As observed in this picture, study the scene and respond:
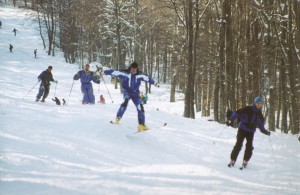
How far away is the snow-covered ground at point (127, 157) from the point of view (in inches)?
214

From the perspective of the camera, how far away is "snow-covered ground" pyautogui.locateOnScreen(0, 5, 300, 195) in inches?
214

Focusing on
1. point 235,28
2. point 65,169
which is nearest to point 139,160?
point 65,169

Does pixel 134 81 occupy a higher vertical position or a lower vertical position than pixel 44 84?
higher

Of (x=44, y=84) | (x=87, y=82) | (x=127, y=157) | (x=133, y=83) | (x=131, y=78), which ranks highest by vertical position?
(x=131, y=78)

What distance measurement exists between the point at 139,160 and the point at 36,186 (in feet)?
9.14

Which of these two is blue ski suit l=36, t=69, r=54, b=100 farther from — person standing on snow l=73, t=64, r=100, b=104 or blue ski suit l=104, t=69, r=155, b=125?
blue ski suit l=104, t=69, r=155, b=125

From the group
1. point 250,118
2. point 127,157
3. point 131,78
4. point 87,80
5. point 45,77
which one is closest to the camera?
point 127,157

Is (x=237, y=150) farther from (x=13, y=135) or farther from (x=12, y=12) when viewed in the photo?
(x=12, y=12)

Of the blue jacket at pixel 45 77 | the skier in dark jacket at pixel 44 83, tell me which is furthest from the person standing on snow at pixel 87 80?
the blue jacket at pixel 45 77

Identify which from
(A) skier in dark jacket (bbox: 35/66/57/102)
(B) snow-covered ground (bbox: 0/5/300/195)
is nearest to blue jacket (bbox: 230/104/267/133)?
(B) snow-covered ground (bbox: 0/5/300/195)

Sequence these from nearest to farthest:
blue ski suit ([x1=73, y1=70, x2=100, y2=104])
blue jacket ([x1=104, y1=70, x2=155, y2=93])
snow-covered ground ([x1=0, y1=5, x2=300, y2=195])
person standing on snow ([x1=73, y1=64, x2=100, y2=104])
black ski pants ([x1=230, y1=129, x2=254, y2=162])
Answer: snow-covered ground ([x1=0, y1=5, x2=300, y2=195]) < black ski pants ([x1=230, y1=129, x2=254, y2=162]) < blue jacket ([x1=104, y1=70, x2=155, y2=93]) < person standing on snow ([x1=73, y1=64, x2=100, y2=104]) < blue ski suit ([x1=73, y1=70, x2=100, y2=104])

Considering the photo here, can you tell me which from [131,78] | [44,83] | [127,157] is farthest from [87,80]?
[127,157]

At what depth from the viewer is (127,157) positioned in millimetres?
7414

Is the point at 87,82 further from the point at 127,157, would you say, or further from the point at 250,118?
the point at 250,118
